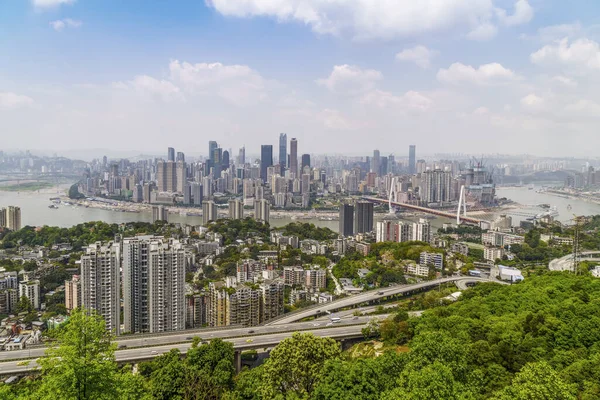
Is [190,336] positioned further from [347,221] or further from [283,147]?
[283,147]

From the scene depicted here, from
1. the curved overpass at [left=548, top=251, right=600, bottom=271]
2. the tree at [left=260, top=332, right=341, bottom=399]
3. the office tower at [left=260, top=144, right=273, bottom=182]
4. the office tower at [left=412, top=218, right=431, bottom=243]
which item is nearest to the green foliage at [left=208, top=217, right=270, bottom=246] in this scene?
the office tower at [left=412, top=218, right=431, bottom=243]

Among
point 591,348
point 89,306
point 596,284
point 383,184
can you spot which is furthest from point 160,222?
point 383,184

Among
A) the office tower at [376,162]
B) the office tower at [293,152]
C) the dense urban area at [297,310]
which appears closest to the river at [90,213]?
the dense urban area at [297,310]

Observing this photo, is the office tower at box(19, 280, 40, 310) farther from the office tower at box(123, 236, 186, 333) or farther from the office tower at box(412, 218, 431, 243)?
the office tower at box(412, 218, 431, 243)

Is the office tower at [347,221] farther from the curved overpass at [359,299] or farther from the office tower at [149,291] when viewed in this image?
the office tower at [149,291]

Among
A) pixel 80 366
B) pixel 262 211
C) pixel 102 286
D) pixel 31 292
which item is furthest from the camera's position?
pixel 262 211

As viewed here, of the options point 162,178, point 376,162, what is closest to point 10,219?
point 162,178

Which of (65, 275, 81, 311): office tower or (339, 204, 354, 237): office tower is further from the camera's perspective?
(339, 204, 354, 237): office tower
